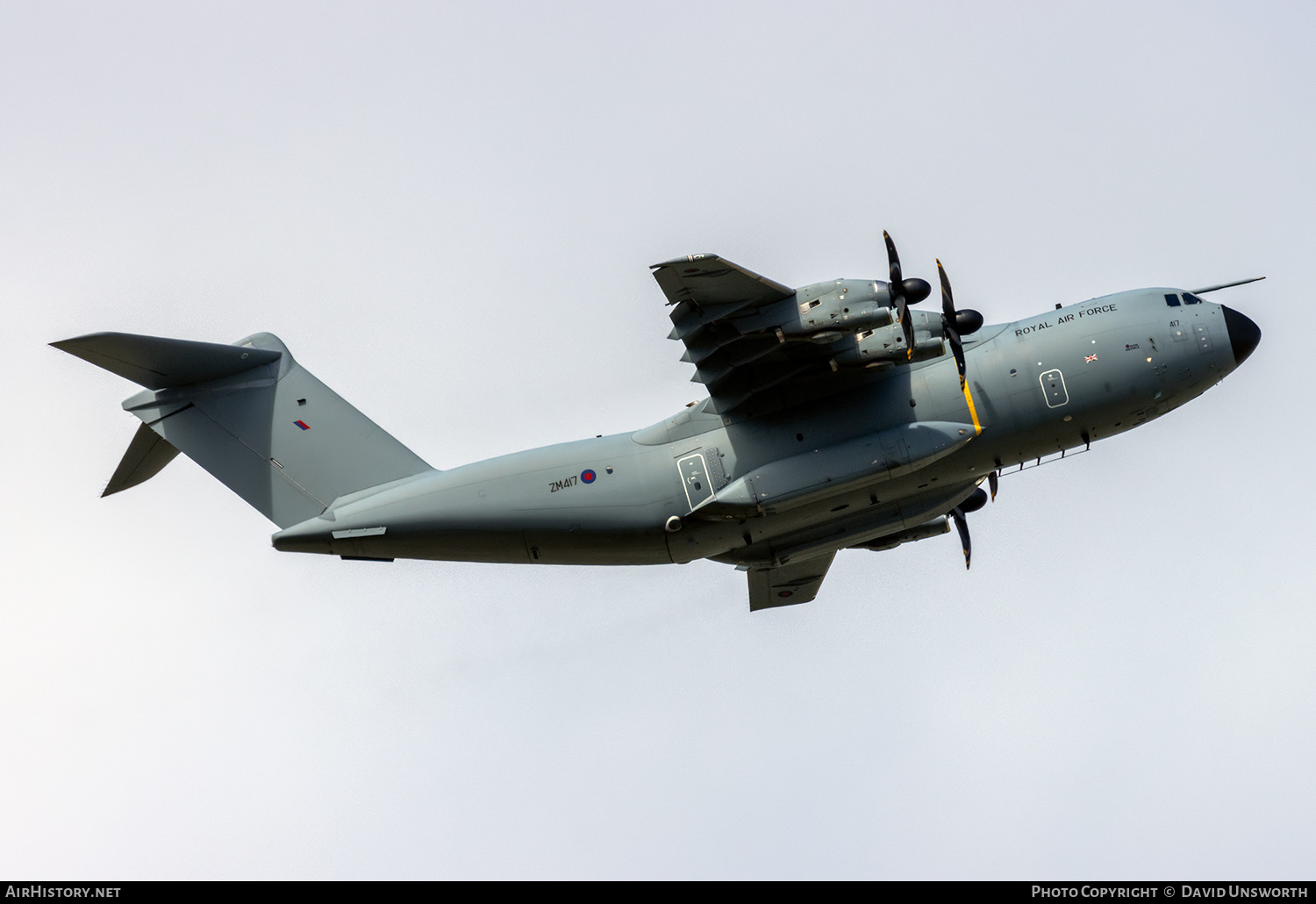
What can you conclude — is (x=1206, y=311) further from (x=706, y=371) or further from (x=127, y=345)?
(x=127, y=345)

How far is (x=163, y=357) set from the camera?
→ 20.5 m

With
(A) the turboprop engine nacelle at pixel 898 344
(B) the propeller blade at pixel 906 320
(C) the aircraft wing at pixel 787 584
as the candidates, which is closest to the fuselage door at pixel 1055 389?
(A) the turboprop engine nacelle at pixel 898 344

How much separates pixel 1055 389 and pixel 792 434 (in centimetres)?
364

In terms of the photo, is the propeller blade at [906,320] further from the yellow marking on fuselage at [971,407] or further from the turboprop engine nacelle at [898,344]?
the yellow marking on fuselage at [971,407]

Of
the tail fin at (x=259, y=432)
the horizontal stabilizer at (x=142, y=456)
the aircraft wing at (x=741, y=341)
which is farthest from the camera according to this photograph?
the horizontal stabilizer at (x=142, y=456)

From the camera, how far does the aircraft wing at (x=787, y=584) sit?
74.3ft

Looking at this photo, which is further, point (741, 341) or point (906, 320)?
point (741, 341)

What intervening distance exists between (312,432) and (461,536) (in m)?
3.24

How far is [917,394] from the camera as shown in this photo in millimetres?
19125

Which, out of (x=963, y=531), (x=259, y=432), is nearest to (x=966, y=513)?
(x=963, y=531)

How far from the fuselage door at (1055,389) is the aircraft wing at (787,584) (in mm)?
4890

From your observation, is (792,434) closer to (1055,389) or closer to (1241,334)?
(1055,389)
